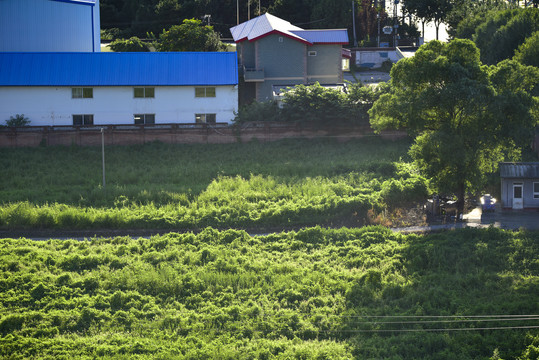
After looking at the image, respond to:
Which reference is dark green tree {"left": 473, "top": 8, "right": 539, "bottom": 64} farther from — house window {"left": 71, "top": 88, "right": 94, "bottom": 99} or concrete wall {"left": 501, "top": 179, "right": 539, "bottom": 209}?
house window {"left": 71, "top": 88, "right": 94, "bottom": 99}

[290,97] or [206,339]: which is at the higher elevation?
[290,97]

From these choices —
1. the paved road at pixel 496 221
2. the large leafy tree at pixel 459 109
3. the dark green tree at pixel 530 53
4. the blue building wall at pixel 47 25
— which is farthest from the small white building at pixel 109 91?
the paved road at pixel 496 221

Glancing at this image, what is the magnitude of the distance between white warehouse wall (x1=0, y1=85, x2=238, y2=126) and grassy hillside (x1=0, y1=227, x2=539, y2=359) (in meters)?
19.0

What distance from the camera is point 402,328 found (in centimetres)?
2109

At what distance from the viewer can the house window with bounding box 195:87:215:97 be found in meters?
46.6

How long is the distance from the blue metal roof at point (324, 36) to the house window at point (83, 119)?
55.2 ft

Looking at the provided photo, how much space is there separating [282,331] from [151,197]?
14131 millimetres

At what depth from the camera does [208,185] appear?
3531cm

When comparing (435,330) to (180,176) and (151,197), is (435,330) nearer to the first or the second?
(151,197)

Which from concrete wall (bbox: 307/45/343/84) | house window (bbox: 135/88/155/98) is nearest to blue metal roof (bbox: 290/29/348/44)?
concrete wall (bbox: 307/45/343/84)

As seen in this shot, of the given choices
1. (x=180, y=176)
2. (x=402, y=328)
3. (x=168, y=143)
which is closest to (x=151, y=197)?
(x=180, y=176)

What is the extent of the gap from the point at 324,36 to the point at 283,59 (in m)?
3.90

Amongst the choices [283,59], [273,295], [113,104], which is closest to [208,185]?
[273,295]

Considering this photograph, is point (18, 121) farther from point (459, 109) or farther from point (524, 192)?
point (524, 192)
